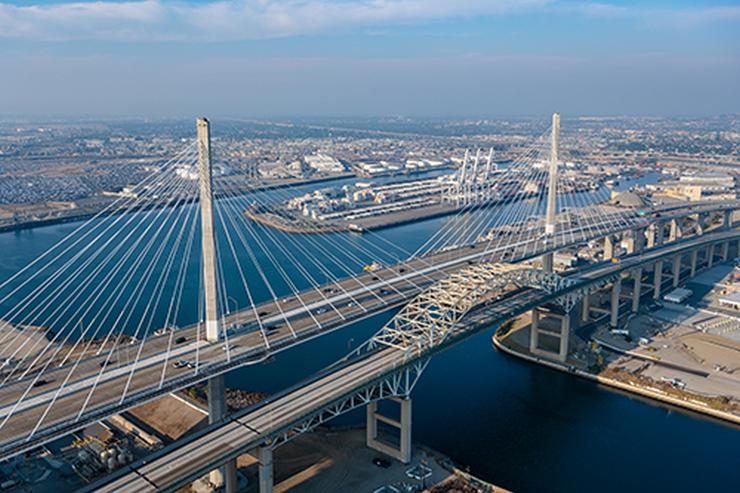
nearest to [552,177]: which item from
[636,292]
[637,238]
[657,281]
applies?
[636,292]

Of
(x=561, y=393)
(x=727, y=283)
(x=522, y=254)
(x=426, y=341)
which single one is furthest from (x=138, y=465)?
(x=727, y=283)

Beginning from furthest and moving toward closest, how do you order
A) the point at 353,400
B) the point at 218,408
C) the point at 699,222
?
the point at 699,222 → the point at 353,400 → the point at 218,408

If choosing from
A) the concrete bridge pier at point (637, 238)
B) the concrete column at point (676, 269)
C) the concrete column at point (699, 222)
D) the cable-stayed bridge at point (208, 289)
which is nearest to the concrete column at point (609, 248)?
the cable-stayed bridge at point (208, 289)

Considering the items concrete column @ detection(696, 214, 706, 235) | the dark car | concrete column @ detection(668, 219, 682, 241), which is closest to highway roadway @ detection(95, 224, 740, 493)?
the dark car

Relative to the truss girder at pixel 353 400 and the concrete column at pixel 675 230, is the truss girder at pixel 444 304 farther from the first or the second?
the concrete column at pixel 675 230

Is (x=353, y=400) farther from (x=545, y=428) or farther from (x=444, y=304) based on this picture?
(x=545, y=428)

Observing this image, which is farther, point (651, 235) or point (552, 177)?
point (651, 235)

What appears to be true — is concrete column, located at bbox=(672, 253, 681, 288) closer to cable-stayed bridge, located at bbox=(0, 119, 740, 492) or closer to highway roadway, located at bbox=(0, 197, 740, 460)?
cable-stayed bridge, located at bbox=(0, 119, 740, 492)

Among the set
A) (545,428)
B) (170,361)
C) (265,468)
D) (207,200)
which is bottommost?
(545,428)
